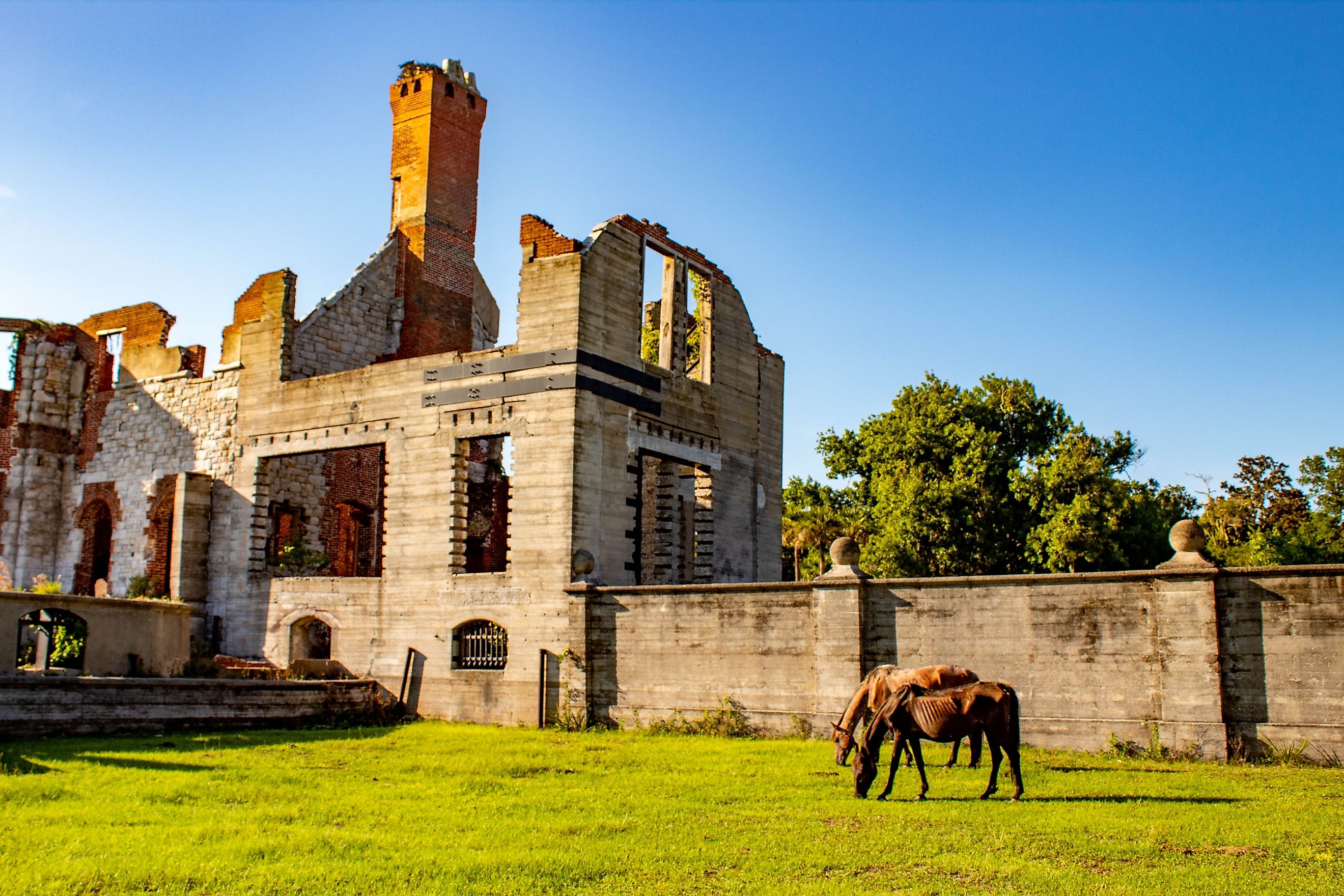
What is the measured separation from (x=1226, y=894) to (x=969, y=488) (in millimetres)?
31825

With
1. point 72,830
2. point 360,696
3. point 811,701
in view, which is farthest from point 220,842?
point 360,696

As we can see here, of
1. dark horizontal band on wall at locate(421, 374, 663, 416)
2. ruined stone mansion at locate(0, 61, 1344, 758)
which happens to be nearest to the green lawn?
ruined stone mansion at locate(0, 61, 1344, 758)

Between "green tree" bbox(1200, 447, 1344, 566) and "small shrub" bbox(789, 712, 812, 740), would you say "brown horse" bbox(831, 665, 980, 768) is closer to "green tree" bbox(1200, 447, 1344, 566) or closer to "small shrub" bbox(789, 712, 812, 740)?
"small shrub" bbox(789, 712, 812, 740)

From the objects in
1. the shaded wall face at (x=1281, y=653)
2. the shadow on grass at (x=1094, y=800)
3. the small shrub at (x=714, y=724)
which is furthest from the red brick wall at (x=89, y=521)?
the shaded wall face at (x=1281, y=653)

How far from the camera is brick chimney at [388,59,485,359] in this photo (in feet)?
99.6

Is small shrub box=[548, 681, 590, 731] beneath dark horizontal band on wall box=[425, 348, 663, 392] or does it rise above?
beneath

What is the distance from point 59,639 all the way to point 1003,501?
1206 inches

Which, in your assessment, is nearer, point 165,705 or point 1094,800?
point 1094,800

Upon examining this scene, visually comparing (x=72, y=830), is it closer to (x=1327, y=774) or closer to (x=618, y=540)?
(x=618, y=540)

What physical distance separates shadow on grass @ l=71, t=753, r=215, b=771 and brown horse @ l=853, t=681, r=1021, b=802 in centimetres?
858

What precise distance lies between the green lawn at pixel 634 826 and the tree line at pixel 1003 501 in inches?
940

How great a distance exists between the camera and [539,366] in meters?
22.0

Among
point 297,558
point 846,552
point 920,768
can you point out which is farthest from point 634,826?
point 297,558

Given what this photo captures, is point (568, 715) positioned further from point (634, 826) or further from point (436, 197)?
point (436, 197)
